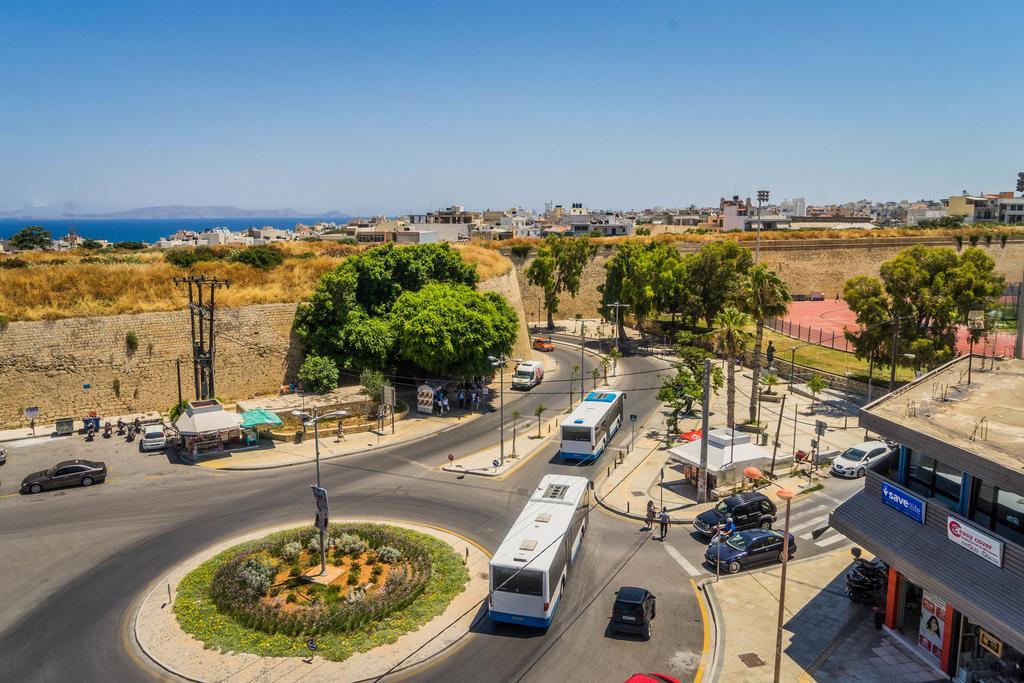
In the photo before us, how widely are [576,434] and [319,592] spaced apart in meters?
18.1

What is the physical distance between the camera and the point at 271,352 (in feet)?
168

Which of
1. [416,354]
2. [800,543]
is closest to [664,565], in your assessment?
[800,543]

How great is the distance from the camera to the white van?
184 ft

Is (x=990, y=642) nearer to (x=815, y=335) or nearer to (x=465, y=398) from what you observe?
(x=465, y=398)

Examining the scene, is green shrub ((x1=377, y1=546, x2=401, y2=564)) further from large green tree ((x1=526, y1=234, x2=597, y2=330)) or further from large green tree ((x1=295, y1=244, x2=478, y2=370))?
large green tree ((x1=526, y1=234, x2=597, y2=330))

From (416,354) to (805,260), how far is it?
8351cm

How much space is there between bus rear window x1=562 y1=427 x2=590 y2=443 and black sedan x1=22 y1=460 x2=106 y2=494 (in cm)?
2476

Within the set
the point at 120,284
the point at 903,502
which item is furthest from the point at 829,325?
the point at 120,284

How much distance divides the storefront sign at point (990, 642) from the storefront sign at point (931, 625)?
0.99 metres

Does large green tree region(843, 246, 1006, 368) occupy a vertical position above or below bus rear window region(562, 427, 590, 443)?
above

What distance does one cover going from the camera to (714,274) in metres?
70.2

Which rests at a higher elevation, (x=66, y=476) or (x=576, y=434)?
(x=576, y=434)

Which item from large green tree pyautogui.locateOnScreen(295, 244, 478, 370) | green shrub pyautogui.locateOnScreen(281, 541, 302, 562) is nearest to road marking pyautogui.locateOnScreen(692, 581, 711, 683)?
green shrub pyautogui.locateOnScreen(281, 541, 302, 562)

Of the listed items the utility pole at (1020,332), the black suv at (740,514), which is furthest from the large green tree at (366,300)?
the utility pole at (1020,332)
